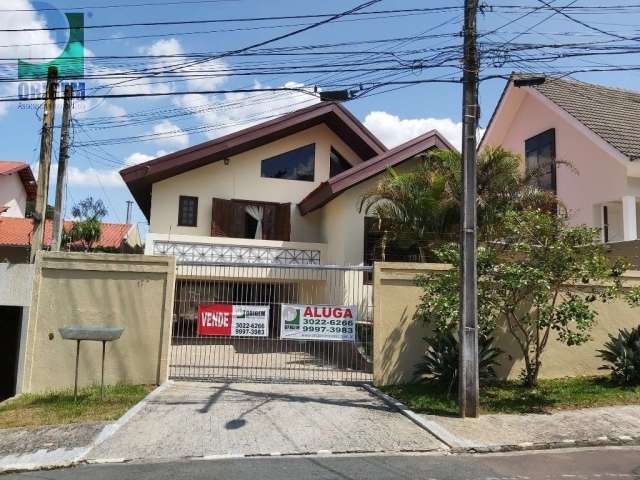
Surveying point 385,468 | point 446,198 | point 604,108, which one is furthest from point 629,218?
point 385,468

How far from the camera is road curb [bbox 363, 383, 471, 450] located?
6.63m

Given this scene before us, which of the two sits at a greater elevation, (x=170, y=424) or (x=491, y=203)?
(x=491, y=203)

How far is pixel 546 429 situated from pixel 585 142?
1177 centimetres

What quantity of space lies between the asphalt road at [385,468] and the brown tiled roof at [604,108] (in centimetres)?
1068

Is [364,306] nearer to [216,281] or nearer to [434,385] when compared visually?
[434,385]

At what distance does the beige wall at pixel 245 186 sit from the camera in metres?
16.7

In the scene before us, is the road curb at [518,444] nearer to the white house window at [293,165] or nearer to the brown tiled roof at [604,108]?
the brown tiled roof at [604,108]

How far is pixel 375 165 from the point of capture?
15.0 m

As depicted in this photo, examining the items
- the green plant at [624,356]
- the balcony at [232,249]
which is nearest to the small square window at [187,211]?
the balcony at [232,249]

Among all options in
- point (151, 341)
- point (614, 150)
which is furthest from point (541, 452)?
point (614, 150)

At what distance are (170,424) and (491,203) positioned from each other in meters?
8.39

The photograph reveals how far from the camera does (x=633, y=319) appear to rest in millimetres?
10773

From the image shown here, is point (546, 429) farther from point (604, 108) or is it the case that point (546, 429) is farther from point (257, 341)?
point (604, 108)

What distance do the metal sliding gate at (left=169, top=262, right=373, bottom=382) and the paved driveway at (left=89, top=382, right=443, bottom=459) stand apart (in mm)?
799
